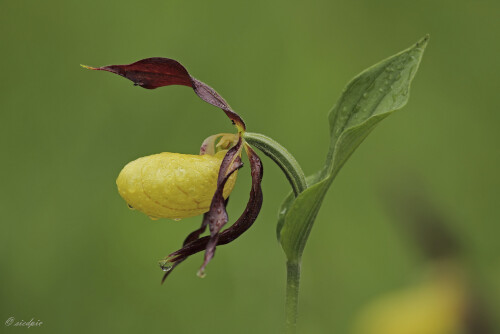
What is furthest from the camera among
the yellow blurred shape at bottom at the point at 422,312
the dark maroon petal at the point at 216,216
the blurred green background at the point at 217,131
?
the blurred green background at the point at 217,131

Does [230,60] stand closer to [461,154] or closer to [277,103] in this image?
→ [277,103]

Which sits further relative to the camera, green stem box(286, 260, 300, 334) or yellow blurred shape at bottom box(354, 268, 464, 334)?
green stem box(286, 260, 300, 334)

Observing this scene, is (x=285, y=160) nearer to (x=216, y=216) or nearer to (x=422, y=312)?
(x=216, y=216)

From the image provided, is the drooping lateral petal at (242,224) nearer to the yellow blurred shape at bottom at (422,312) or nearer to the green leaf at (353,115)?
the green leaf at (353,115)

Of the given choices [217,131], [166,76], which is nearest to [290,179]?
[166,76]

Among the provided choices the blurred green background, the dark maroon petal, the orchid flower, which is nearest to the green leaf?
the orchid flower


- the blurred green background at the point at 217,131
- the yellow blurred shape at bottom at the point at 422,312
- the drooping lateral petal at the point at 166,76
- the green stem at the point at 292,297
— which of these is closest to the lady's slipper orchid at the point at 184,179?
the drooping lateral petal at the point at 166,76

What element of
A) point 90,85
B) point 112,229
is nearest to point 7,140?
point 90,85

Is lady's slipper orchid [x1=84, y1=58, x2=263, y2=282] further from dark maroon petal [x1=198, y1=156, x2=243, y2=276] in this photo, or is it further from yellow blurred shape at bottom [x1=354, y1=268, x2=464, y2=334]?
yellow blurred shape at bottom [x1=354, y1=268, x2=464, y2=334]
